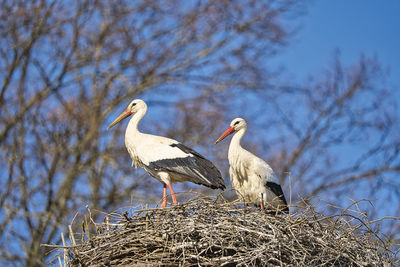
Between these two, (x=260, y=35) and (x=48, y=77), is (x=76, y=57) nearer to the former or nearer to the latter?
(x=48, y=77)

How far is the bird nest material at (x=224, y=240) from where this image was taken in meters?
4.84

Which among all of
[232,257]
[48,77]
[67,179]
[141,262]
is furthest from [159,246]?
[48,77]

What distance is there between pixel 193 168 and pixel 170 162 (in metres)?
0.27

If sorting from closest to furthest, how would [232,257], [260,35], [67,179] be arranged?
Answer: [232,257]
[67,179]
[260,35]

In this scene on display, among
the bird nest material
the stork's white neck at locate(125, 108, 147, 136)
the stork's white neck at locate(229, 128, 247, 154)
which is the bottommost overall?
the bird nest material

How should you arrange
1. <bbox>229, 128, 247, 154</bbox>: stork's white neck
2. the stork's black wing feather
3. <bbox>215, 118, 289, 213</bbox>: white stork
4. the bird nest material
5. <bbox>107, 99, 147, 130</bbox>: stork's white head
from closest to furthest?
the bird nest material, the stork's black wing feather, <bbox>215, 118, 289, 213</bbox>: white stork, <bbox>229, 128, 247, 154</bbox>: stork's white neck, <bbox>107, 99, 147, 130</bbox>: stork's white head

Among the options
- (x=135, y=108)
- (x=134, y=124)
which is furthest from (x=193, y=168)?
(x=135, y=108)

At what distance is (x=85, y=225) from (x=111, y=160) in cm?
760

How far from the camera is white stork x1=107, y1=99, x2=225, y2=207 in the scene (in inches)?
288

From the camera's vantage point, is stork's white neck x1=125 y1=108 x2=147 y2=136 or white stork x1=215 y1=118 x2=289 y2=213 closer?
white stork x1=215 y1=118 x2=289 y2=213

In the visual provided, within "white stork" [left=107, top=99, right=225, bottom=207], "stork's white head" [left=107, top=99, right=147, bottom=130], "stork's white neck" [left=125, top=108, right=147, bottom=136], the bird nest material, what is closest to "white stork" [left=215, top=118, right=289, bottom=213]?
"white stork" [left=107, top=99, right=225, bottom=207]

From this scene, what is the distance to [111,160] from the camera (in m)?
13.0

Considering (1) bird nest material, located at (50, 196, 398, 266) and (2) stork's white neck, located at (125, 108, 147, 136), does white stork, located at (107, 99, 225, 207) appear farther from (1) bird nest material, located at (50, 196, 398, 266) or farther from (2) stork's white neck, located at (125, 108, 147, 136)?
(1) bird nest material, located at (50, 196, 398, 266)

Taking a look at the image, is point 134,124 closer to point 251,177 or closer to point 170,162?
point 170,162
